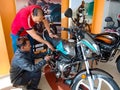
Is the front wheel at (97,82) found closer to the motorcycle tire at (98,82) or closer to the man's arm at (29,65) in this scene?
the motorcycle tire at (98,82)

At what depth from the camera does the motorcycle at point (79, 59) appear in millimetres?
1453

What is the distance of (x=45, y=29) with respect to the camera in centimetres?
183

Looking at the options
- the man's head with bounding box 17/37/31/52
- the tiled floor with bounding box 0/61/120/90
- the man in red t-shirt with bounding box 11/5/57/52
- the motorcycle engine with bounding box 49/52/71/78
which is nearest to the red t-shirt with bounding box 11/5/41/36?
the man in red t-shirt with bounding box 11/5/57/52

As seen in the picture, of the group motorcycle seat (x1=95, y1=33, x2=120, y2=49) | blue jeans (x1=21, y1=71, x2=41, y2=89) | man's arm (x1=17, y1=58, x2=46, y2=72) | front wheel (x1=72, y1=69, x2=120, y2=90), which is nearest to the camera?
front wheel (x1=72, y1=69, x2=120, y2=90)

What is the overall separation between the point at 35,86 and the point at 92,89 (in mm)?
719

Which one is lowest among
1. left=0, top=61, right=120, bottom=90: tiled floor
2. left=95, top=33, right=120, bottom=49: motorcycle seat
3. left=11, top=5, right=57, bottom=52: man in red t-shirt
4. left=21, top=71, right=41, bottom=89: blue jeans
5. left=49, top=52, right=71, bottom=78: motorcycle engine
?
left=0, top=61, right=120, bottom=90: tiled floor

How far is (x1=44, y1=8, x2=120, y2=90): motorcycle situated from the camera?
145cm

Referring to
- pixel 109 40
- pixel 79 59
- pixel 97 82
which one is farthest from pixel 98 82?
pixel 109 40

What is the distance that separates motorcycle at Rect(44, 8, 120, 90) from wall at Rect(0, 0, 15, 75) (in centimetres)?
60

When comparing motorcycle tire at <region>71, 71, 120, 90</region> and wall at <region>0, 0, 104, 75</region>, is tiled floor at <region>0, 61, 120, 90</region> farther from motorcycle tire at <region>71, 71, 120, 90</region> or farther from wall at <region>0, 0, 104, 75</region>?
motorcycle tire at <region>71, 71, 120, 90</region>

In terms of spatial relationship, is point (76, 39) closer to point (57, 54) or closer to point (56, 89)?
point (57, 54)

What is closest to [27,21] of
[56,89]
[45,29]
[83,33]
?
[45,29]

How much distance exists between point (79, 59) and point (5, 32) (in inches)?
42.8

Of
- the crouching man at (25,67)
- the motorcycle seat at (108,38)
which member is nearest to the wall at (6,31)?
the crouching man at (25,67)
